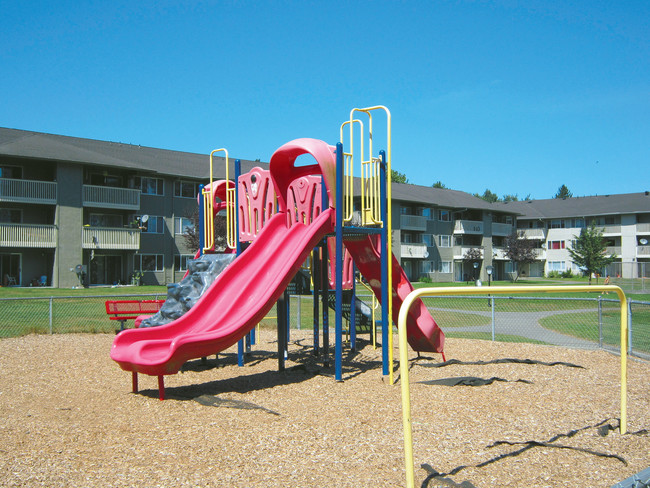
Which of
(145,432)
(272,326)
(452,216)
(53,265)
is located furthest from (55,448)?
(452,216)

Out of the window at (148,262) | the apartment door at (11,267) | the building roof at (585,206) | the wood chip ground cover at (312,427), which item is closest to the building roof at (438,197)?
the building roof at (585,206)

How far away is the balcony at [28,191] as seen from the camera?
34.0 meters

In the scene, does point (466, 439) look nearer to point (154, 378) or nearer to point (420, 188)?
point (154, 378)

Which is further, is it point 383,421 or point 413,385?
point 413,385

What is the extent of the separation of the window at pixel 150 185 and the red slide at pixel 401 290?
107 feet

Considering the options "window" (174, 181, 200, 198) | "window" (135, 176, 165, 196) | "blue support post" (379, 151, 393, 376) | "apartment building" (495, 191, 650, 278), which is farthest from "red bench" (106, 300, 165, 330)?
"apartment building" (495, 191, 650, 278)

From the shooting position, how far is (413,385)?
9.19m

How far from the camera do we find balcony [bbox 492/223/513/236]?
6444cm

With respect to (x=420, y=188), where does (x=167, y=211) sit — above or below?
below

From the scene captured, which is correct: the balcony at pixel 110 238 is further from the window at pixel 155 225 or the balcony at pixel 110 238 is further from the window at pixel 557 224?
the window at pixel 557 224

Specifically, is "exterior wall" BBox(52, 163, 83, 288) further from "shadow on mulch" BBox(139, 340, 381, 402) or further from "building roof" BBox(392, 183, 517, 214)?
"building roof" BBox(392, 183, 517, 214)

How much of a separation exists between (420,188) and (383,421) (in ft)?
189

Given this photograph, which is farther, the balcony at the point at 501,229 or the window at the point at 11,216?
the balcony at the point at 501,229

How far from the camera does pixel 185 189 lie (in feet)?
140
